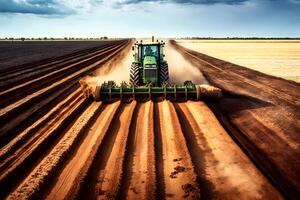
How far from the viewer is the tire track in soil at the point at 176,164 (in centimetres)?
541

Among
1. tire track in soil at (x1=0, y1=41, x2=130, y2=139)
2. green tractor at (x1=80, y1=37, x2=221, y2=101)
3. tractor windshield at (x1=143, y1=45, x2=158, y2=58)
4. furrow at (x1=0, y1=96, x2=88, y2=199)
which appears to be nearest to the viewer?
furrow at (x1=0, y1=96, x2=88, y2=199)

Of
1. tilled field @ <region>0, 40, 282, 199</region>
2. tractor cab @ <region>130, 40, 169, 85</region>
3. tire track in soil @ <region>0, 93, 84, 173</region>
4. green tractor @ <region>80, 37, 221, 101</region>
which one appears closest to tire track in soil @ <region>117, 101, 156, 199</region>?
tilled field @ <region>0, 40, 282, 199</region>

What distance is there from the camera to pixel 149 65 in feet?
40.1

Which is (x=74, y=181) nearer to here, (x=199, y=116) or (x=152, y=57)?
(x=199, y=116)

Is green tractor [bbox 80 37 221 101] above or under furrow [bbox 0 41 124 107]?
above

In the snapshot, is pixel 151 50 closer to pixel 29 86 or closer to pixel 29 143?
pixel 29 86

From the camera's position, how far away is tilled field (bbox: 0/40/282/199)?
5.49 meters

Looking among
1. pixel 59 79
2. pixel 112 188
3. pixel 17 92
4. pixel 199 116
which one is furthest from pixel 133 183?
pixel 59 79

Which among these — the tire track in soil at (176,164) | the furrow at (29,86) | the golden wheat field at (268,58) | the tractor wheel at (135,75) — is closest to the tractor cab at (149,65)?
the tractor wheel at (135,75)

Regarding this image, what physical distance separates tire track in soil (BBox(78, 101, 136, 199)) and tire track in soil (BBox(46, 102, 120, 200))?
11 centimetres

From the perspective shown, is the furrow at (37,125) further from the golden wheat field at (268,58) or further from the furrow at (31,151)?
the golden wheat field at (268,58)

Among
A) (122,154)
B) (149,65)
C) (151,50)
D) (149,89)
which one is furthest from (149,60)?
(122,154)

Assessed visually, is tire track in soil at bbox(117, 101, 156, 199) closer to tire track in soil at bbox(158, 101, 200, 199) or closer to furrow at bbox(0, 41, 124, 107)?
tire track in soil at bbox(158, 101, 200, 199)

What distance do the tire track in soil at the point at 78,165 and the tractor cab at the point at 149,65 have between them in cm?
346
